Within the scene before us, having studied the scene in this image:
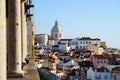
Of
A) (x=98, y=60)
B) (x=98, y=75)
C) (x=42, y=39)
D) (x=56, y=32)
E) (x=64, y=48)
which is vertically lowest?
(x=98, y=75)

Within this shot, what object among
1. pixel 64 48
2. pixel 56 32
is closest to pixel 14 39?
pixel 64 48

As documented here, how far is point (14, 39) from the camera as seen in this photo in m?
7.85

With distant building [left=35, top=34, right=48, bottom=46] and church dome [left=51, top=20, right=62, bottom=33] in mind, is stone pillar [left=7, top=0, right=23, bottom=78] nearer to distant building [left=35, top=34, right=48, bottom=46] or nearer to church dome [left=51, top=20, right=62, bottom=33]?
church dome [left=51, top=20, right=62, bottom=33]

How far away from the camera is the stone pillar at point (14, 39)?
306 inches

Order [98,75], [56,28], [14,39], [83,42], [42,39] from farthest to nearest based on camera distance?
[42,39] → [56,28] → [83,42] → [98,75] → [14,39]

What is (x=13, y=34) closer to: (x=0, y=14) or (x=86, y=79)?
(x=0, y=14)

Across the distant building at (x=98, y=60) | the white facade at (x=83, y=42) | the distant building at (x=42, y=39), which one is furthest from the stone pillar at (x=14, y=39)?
the distant building at (x=42, y=39)

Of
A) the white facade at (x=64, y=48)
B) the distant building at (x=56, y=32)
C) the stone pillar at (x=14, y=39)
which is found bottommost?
the stone pillar at (x=14, y=39)

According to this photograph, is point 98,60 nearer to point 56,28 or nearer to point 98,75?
point 98,75

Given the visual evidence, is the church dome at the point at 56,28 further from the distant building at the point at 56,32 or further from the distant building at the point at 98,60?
the distant building at the point at 98,60

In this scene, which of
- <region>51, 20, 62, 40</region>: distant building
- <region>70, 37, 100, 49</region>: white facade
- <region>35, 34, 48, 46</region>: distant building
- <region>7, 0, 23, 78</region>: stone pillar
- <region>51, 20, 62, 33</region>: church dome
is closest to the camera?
<region>7, 0, 23, 78</region>: stone pillar

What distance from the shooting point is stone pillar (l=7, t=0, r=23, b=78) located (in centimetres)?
778

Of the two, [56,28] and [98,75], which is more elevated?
[56,28]

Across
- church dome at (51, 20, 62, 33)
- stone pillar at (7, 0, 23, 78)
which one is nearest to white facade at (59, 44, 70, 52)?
church dome at (51, 20, 62, 33)
